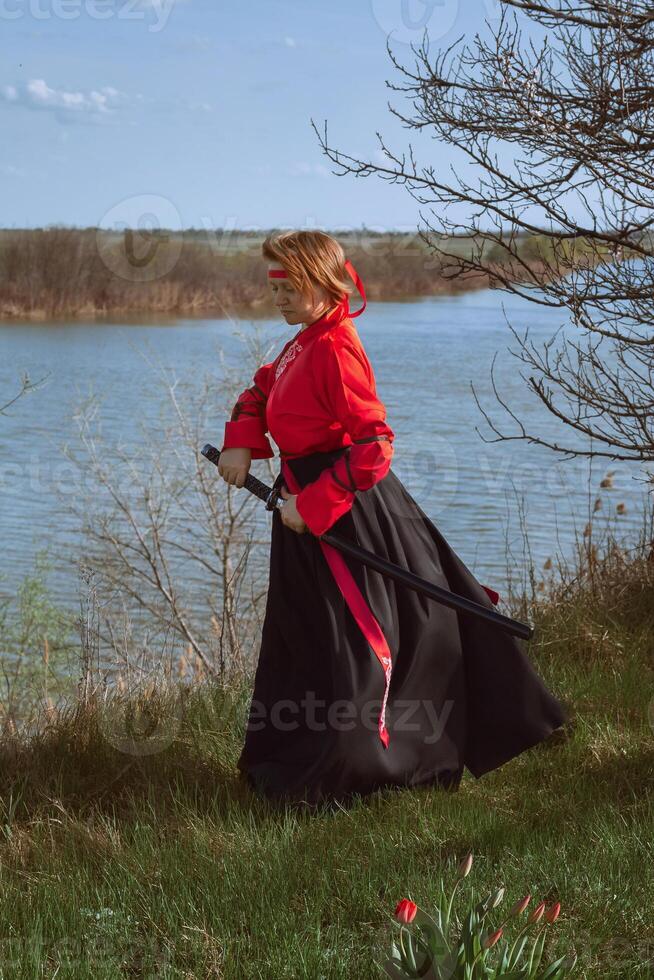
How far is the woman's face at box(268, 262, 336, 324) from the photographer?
3402 mm

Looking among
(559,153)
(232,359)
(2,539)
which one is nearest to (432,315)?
(232,359)

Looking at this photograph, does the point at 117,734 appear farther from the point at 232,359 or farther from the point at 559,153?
the point at 232,359

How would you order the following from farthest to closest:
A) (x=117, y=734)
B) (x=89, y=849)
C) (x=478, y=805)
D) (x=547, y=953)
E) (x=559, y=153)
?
(x=559, y=153) → (x=117, y=734) → (x=478, y=805) → (x=89, y=849) → (x=547, y=953)

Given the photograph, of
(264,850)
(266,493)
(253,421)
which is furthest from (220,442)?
(264,850)

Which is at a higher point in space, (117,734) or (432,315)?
(432,315)

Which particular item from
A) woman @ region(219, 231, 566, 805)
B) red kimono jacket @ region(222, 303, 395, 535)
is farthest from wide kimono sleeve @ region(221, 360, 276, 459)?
red kimono jacket @ region(222, 303, 395, 535)

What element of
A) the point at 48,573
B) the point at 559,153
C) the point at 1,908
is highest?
the point at 559,153

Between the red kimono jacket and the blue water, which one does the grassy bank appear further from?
the blue water

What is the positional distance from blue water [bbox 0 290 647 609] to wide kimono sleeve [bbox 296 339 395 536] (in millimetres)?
3090

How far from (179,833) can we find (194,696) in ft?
3.93

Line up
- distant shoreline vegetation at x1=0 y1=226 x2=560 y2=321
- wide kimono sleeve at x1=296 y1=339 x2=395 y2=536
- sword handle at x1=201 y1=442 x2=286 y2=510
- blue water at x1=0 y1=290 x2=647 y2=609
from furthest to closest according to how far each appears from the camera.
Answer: distant shoreline vegetation at x1=0 y1=226 x2=560 y2=321 → blue water at x1=0 y1=290 x2=647 y2=609 → sword handle at x1=201 y1=442 x2=286 y2=510 → wide kimono sleeve at x1=296 y1=339 x2=395 y2=536

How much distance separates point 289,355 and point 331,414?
0.82 feet

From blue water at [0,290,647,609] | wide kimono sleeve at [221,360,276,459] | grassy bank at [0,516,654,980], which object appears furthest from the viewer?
blue water at [0,290,647,609]

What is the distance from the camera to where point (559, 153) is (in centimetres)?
543
